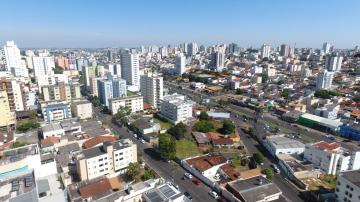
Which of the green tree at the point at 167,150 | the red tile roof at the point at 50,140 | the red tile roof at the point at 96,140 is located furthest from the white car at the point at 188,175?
the red tile roof at the point at 50,140

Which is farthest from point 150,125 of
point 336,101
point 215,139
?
point 336,101

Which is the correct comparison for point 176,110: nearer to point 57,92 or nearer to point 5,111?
point 57,92

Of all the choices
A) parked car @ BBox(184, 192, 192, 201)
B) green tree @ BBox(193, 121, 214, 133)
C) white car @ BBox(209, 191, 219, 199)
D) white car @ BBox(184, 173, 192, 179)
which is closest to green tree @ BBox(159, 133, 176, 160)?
white car @ BBox(184, 173, 192, 179)

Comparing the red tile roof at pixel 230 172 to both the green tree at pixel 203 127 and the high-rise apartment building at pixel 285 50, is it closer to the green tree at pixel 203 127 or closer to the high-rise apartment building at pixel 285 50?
the green tree at pixel 203 127

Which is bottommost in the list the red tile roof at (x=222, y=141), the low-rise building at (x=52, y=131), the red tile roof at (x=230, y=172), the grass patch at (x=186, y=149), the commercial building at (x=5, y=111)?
the grass patch at (x=186, y=149)

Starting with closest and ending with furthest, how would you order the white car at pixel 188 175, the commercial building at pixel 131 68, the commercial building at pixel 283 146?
the white car at pixel 188 175 → the commercial building at pixel 283 146 → the commercial building at pixel 131 68

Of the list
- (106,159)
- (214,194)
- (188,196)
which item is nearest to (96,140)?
(106,159)
